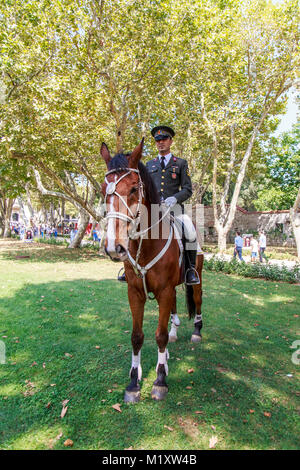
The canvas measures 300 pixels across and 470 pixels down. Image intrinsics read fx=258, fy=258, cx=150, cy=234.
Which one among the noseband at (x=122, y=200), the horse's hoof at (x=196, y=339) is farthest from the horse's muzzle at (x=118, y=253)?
the horse's hoof at (x=196, y=339)

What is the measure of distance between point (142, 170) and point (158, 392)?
3062mm

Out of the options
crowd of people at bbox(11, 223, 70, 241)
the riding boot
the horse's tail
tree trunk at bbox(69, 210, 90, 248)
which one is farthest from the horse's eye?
crowd of people at bbox(11, 223, 70, 241)

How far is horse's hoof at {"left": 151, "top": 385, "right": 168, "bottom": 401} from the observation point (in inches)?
142

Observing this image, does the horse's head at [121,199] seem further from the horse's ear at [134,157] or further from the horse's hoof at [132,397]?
the horse's hoof at [132,397]

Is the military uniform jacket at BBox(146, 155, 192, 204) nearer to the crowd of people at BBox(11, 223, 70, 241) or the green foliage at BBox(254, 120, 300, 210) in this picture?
the green foliage at BBox(254, 120, 300, 210)

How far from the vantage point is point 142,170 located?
10.6 ft

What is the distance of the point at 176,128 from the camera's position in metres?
19.5

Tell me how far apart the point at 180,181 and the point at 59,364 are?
3.79m

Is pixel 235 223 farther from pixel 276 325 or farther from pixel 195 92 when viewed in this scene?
pixel 276 325

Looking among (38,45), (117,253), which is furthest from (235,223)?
(117,253)

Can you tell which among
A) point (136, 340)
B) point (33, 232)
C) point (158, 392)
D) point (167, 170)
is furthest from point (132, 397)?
point (33, 232)

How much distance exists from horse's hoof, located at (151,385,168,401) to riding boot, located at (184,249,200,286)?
1.73 metres

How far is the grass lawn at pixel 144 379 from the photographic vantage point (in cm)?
297

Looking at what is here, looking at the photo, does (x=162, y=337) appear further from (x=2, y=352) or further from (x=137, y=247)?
(x=2, y=352)
